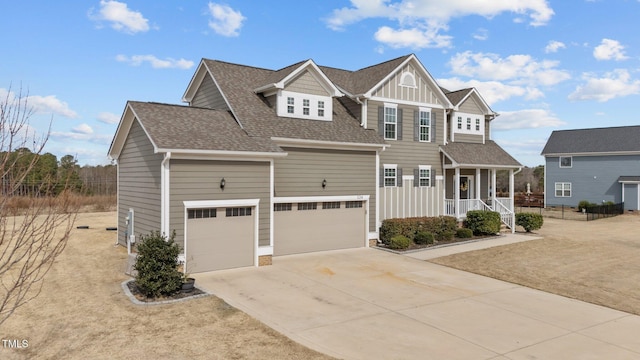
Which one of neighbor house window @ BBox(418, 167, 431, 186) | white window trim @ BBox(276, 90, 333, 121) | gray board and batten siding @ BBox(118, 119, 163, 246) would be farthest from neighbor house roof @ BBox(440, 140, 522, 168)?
gray board and batten siding @ BBox(118, 119, 163, 246)

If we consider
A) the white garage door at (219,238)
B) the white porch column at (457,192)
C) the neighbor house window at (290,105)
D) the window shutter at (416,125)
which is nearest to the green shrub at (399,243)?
the white porch column at (457,192)

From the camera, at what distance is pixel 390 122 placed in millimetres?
21250

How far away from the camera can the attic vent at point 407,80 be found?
851 inches

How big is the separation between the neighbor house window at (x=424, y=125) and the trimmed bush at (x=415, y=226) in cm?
437

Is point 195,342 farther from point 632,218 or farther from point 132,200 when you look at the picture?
point 632,218

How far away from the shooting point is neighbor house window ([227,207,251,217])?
49.0 feet

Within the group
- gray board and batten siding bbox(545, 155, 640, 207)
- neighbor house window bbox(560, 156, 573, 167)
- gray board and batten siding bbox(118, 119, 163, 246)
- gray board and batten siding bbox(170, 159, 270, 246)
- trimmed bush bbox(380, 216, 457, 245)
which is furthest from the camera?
neighbor house window bbox(560, 156, 573, 167)

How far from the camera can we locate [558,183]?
4275 cm

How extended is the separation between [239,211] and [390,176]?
29.0ft

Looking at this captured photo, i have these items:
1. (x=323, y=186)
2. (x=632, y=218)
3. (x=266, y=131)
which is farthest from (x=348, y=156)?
(x=632, y=218)

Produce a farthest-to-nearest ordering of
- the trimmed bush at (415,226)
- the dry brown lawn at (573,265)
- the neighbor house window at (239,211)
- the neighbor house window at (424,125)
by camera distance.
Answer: the neighbor house window at (424,125), the trimmed bush at (415,226), the neighbor house window at (239,211), the dry brown lawn at (573,265)

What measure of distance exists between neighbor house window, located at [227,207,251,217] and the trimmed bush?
7009 mm

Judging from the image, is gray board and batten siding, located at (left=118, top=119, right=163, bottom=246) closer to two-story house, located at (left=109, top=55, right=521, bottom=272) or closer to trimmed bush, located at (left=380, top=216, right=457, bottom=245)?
two-story house, located at (left=109, top=55, right=521, bottom=272)

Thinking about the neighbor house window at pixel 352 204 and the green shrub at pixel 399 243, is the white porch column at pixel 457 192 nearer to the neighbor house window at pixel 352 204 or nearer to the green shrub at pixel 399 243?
the green shrub at pixel 399 243
